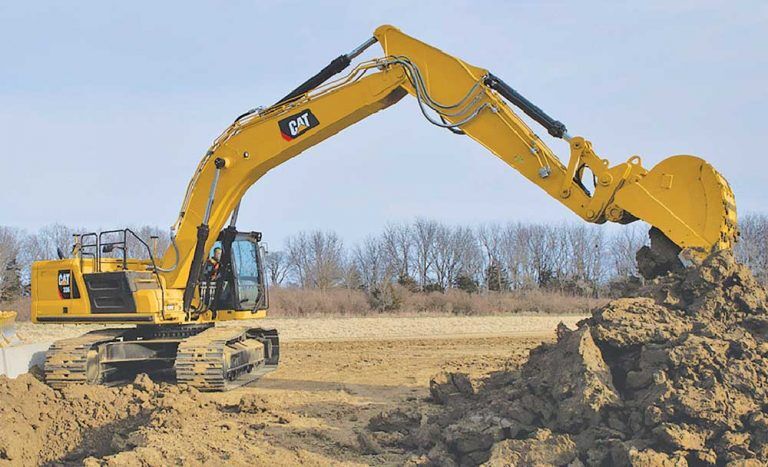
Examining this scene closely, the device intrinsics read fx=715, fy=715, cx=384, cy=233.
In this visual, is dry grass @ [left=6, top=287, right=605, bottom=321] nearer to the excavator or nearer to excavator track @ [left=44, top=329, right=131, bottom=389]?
the excavator

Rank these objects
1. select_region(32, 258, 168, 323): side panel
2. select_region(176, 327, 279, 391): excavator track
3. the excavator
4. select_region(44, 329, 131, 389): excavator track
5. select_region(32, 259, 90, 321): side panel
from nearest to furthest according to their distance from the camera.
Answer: the excavator < select_region(176, 327, 279, 391): excavator track < select_region(44, 329, 131, 389): excavator track < select_region(32, 258, 168, 323): side panel < select_region(32, 259, 90, 321): side panel

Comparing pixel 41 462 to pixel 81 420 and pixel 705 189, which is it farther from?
pixel 705 189

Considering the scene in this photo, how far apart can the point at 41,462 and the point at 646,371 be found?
21.7 ft

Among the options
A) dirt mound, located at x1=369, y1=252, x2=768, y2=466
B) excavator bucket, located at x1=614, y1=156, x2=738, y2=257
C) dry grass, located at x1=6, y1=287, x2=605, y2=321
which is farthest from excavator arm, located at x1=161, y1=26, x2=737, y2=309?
dry grass, located at x1=6, y1=287, x2=605, y2=321

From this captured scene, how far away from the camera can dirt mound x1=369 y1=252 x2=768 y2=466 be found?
5887 millimetres

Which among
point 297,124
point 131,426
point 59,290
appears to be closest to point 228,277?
point 59,290

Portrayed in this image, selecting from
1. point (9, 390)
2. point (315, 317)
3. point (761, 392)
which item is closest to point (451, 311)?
point (315, 317)

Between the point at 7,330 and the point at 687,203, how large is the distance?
10.8 m

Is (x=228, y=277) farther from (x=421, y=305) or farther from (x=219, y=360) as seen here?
(x=421, y=305)

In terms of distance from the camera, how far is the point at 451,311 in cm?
3497

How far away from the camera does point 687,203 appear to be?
7828 mm

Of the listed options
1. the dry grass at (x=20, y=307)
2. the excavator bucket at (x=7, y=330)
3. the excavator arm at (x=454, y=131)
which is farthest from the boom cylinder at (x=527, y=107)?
the dry grass at (x=20, y=307)

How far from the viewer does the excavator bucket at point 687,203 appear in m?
7.64

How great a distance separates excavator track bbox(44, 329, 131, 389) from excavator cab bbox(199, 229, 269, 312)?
1.85 metres
